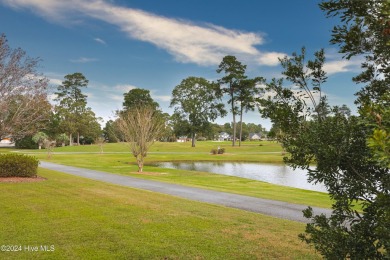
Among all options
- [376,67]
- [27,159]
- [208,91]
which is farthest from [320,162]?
[208,91]

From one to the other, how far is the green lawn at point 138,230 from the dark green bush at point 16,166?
6173 mm

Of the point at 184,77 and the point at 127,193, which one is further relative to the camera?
the point at 184,77

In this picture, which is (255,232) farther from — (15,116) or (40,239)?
(15,116)

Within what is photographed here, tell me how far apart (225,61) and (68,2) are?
5559 centimetres

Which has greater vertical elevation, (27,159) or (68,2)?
(68,2)

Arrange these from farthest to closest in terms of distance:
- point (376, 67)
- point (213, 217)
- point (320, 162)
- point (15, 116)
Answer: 1. point (15, 116)
2. point (213, 217)
3. point (376, 67)
4. point (320, 162)

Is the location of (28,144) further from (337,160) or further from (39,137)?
(337,160)

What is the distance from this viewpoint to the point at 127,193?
16.1 metres

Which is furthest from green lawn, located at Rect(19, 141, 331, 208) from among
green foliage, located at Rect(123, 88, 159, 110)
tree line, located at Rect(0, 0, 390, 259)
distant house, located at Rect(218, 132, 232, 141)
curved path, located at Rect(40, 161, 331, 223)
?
distant house, located at Rect(218, 132, 232, 141)

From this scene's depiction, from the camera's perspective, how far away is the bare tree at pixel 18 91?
18.0 m

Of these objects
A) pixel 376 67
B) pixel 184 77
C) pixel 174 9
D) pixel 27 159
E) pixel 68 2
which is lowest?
pixel 27 159

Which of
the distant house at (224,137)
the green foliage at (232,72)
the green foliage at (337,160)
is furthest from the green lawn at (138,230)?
the distant house at (224,137)

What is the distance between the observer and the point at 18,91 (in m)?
18.5

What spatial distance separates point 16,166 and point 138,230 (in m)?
13.7
